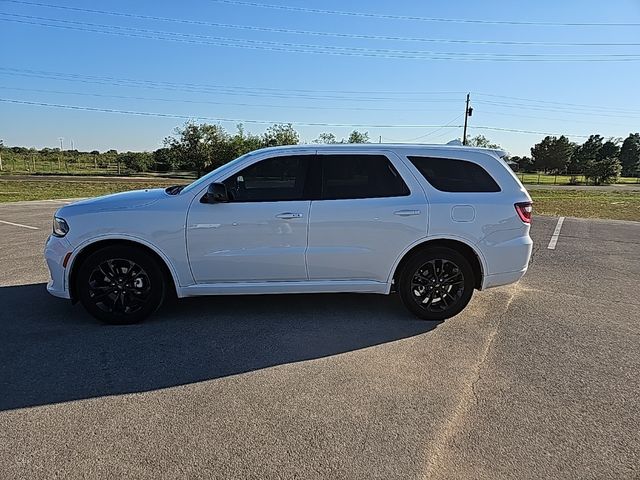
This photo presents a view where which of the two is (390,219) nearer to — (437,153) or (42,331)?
(437,153)

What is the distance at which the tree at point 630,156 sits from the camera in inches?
3893

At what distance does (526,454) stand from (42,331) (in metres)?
4.29

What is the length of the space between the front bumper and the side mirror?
1.41 metres

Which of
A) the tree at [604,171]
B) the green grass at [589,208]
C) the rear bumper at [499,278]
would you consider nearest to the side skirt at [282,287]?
the rear bumper at [499,278]

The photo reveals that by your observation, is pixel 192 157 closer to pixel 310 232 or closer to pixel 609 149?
pixel 310 232

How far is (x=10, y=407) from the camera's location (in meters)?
3.13

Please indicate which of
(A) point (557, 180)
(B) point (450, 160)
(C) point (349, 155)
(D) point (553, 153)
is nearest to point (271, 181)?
(C) point (349, 155)

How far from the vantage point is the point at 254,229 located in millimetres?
4617

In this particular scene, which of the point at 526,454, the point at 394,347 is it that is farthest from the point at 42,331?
the point at 526,454

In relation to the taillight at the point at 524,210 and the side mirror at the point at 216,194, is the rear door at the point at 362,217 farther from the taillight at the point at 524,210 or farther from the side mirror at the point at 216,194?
the taillight at the point at 524,210

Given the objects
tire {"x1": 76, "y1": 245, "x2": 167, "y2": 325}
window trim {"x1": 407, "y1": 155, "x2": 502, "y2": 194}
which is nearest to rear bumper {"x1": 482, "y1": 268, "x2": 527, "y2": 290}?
window trim {"x1": 407, "y1": 155, "x2": 502, "y2": 194}

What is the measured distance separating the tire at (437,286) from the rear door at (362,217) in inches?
11.3

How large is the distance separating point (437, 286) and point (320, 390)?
2040mm

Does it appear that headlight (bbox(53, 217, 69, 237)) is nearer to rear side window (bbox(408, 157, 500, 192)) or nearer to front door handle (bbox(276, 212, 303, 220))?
front door handle (bbox(276, 212, 303, 220))
